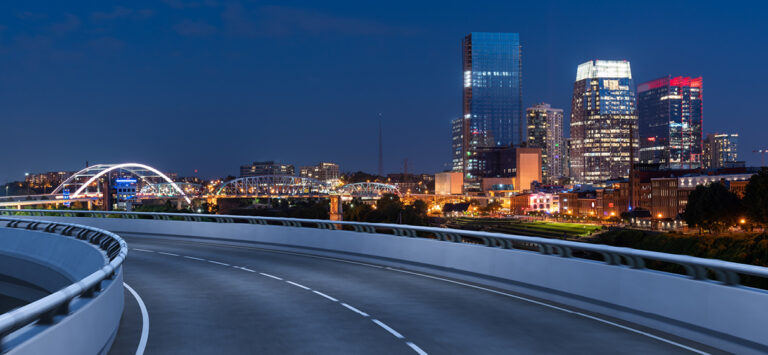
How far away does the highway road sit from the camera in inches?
389

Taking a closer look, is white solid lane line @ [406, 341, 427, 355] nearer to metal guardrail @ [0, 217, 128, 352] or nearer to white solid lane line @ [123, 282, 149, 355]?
white solid lane line @ [123, 282, 149, 355]

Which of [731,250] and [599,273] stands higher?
[599,273]

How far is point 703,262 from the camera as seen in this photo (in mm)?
10250

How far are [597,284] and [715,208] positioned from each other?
4025 inches

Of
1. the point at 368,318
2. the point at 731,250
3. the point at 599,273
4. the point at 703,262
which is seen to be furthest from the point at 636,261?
the point at 731,250

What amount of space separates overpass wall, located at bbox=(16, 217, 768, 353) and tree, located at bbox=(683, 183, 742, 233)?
309ft

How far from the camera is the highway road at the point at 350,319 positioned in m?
9.89

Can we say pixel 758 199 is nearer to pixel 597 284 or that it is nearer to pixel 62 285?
pixel 597 284

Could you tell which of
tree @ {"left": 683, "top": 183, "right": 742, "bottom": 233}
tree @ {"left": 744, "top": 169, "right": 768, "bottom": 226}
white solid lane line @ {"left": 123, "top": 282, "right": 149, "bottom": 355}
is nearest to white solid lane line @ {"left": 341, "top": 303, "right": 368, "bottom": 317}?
white solid lane line @ {"left": 123, "top": 282, "right": 149, "bottom": 355}

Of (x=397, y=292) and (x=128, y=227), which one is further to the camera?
(x=128, y=227)

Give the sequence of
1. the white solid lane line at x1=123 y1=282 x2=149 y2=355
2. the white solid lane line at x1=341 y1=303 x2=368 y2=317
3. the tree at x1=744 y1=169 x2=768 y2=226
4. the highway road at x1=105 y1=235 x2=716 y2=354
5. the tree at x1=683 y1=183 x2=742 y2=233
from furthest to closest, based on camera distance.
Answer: the tree at x1=683 y1=183 x2=742 y2=233 < the tree at x1=744 y1=169 x2=768 y2=226 < the white solid lane line at x1=341 y1=303 x2=368 y2=317 < the highway road at x1=105 y1=235 x2=716 y2=354 < the white solid lane line at x1=123 y1=282 x2=149 y2=355

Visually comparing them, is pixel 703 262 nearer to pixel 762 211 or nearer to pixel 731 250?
pixel 731 250

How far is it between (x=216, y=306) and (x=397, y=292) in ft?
13.4

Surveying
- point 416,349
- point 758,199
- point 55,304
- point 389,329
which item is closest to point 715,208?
point 758,199
